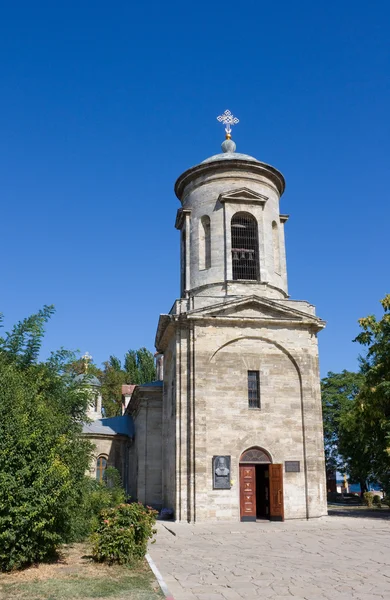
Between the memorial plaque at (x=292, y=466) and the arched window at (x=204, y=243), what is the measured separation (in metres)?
9.05

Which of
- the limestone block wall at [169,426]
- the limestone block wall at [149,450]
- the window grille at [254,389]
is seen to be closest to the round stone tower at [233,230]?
the limestone block wall at [169,426]

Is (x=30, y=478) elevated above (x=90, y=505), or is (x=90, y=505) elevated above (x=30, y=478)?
(x=30, y=478)

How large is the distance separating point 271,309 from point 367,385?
5.11 m

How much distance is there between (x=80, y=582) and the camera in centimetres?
969

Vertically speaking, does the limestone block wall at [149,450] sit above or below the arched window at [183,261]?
below


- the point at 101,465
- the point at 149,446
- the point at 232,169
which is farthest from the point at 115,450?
the point at 232,169

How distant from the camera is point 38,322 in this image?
1509 centimetres

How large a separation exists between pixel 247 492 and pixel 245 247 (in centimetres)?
1054

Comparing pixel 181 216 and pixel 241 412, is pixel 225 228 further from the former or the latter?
pixel 241 412

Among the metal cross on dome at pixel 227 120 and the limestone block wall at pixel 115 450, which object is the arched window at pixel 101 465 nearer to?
the limestone block wall at pixel 115 450

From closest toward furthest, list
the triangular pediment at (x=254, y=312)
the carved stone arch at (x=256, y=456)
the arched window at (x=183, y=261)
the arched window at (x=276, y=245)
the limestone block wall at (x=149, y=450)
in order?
the carved stone arch at (x=256, y=456)
the triangular pediment at (x=254, y=312)
the arched window at (x=276, y=245)
the arched window at (x=183, y=261)
the limestone block wall at (x=149, y=450)

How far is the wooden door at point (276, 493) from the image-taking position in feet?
68.5

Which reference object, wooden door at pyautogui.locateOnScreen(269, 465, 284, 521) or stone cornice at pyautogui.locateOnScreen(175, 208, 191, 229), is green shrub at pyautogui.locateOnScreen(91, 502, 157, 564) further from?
stone cornice at pyautogui.locateOnScreen(175, 208, 191, 229)

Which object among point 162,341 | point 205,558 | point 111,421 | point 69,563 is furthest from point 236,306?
point 111,421
